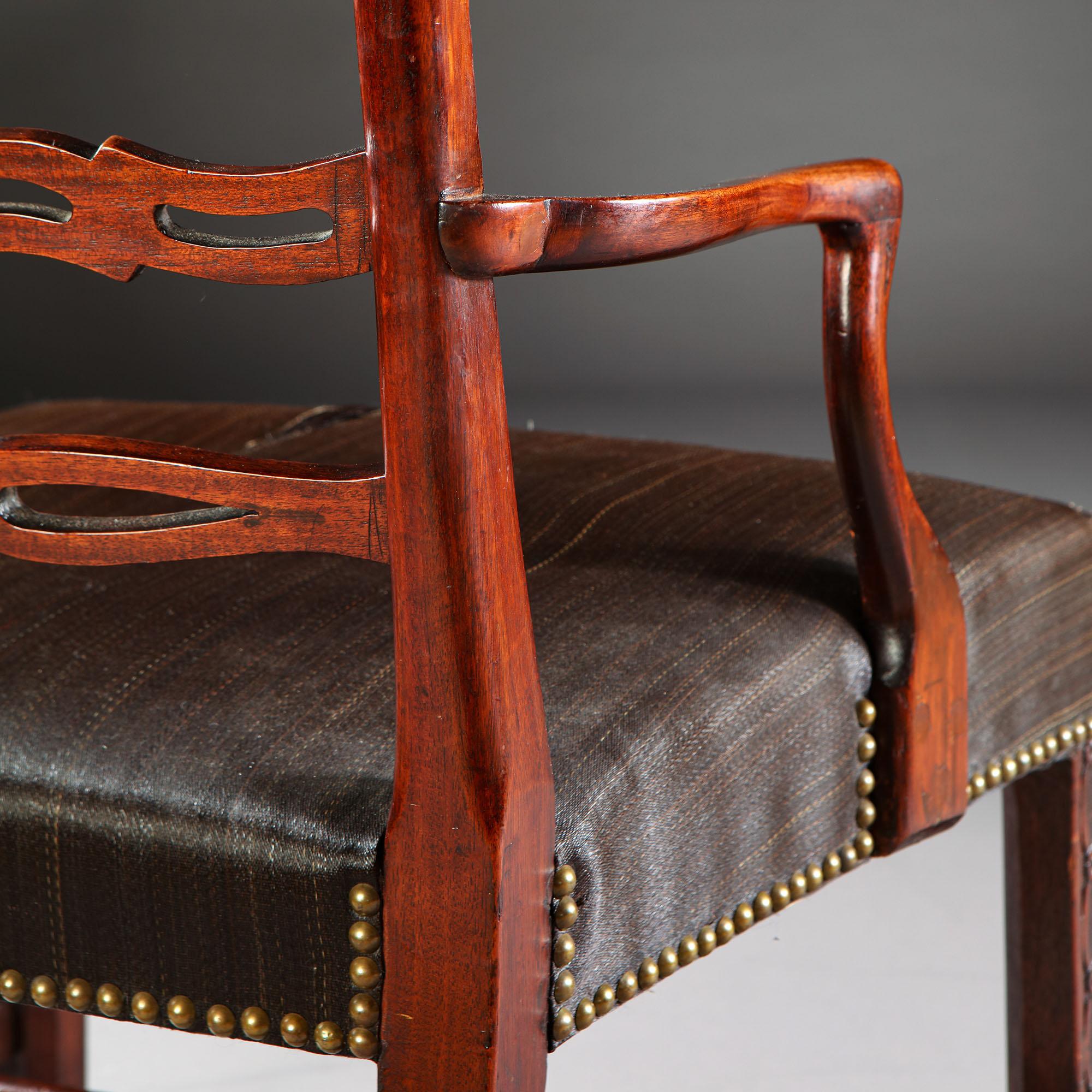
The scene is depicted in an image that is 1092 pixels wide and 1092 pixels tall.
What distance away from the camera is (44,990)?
1.79 feet

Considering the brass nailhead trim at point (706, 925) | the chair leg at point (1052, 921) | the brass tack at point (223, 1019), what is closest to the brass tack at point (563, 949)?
the brass nailhead trim at point (706, 925)

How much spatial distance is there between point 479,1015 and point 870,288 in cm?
31

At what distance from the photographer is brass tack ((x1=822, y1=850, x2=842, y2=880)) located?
651 mm

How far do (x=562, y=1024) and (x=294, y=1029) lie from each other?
8cm

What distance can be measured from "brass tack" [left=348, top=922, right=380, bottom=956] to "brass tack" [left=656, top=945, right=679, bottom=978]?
0.11 m

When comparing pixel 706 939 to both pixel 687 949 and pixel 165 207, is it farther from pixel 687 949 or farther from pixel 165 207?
pixel 165 207

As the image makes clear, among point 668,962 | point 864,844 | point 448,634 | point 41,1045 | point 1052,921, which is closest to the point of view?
point 448,634

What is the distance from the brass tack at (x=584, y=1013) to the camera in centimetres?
52

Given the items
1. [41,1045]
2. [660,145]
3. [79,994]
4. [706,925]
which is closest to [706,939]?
[706,925]

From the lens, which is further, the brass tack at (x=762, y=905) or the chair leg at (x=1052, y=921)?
the chair leg at (x=1052, y=921)

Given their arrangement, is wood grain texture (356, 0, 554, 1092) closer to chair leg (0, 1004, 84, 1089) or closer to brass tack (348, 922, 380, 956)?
brass tack (348, 922, 380, 956)

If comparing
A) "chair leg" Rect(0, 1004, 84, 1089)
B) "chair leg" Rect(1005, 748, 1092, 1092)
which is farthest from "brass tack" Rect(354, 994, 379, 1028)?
"chair leg" Rect(0, 1004, 84, 1089)

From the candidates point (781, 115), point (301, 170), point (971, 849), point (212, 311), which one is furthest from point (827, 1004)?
point (781, 115)

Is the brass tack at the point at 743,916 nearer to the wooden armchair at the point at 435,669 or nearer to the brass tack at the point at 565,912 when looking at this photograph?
the wooden armchair at the point at 435,669
